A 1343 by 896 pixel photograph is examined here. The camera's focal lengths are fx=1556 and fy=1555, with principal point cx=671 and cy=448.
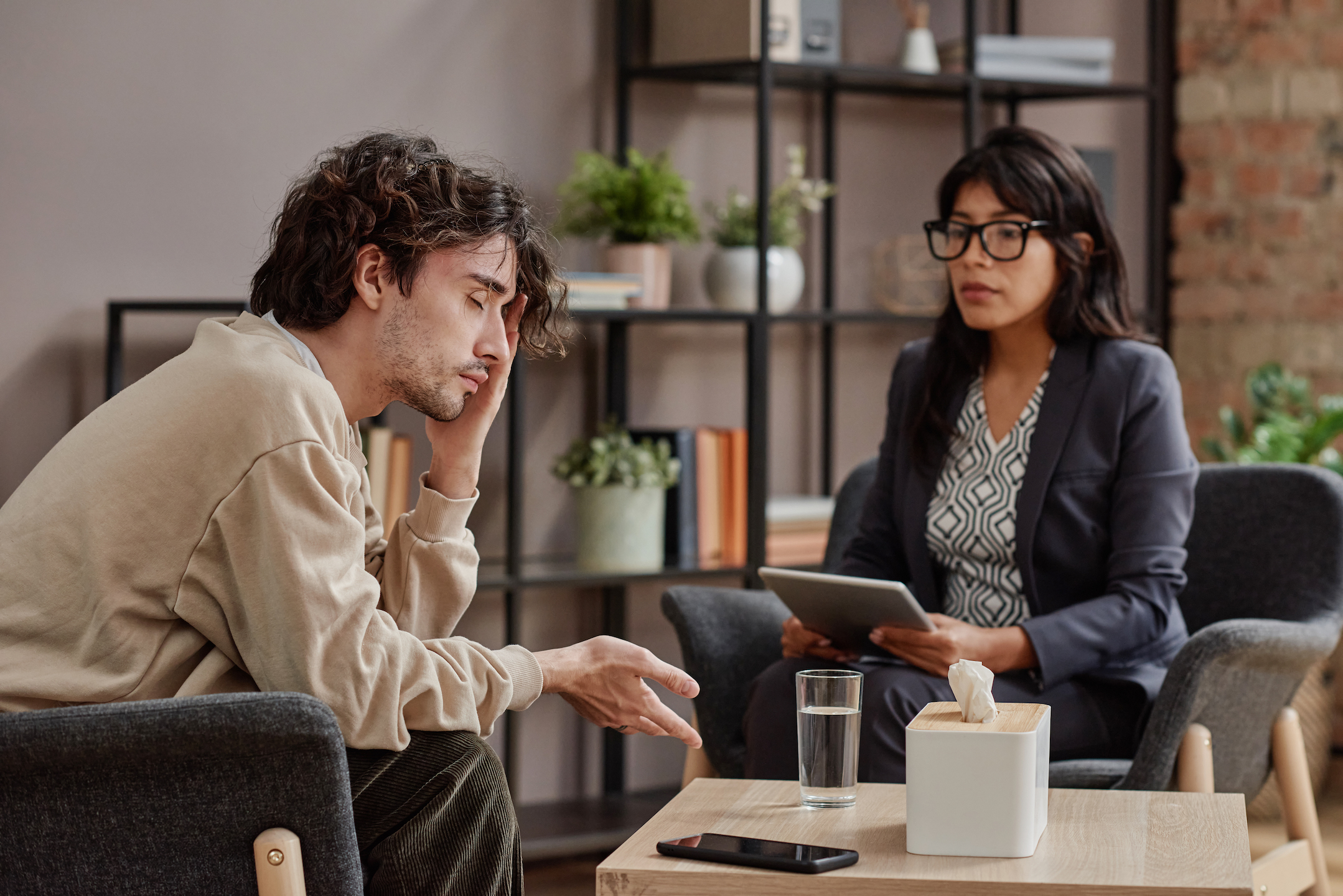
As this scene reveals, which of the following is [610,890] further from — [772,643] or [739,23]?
[739,23]

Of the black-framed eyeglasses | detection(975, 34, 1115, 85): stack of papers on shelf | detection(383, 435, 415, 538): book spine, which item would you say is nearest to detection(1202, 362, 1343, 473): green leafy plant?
detection(975, 34, 1115, 85): stack of papers on shelf

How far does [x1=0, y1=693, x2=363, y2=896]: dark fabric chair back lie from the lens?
3.86 ft

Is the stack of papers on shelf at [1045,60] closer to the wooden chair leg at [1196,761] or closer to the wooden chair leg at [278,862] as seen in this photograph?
the wooden chair leg at [1196,761]

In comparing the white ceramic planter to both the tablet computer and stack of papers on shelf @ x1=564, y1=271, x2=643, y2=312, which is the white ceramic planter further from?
the tablet computer

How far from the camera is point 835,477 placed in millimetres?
3656

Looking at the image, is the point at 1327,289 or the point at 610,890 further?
the point at 1327,289

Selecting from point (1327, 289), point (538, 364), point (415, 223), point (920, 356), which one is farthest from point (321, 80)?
point (1327, 289)

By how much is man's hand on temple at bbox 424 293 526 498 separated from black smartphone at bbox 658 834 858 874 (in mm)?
587

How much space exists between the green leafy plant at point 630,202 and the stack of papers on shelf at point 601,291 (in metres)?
0.10

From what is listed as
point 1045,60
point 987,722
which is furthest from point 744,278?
point 987,722

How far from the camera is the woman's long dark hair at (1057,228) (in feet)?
7.42

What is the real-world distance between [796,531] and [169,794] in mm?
2179

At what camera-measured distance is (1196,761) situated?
1953 millimetres

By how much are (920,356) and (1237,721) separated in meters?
0.74
